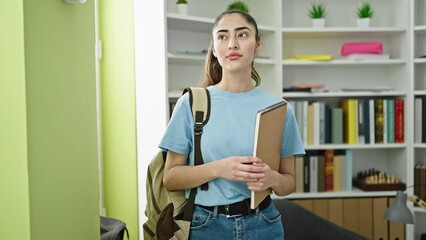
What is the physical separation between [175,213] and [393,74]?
2.79 m

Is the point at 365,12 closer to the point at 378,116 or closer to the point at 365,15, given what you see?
the point at 365,15

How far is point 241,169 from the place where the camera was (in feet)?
4.16

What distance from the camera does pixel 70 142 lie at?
4.58ft

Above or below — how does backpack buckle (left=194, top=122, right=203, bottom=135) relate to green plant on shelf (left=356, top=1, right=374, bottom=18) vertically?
below

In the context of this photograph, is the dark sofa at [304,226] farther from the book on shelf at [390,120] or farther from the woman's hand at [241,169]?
the woman's hand at [241,169]

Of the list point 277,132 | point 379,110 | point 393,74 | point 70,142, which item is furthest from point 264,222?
point 393,74

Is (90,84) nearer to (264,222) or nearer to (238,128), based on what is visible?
(238,128)

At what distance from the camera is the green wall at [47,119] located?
3.65 ft

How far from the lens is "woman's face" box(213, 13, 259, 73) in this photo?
53.6 inches

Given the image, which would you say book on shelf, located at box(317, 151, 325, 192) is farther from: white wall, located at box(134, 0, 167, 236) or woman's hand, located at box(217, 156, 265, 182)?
woman's hand, located at box(217, 156, 265, 182)

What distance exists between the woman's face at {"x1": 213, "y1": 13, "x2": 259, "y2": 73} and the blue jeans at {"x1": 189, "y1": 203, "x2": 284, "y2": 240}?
1.33 feet

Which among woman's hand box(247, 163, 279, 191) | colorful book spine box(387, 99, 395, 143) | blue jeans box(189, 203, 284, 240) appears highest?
colorful book spine box(387, 99, 395, 143)

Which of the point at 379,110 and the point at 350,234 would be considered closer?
the point at 350,234

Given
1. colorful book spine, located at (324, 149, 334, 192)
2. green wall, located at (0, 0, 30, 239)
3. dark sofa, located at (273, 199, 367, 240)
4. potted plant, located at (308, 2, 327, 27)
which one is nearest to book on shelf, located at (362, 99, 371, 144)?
colorful book spine, located at (324, 149, 334, 192)
